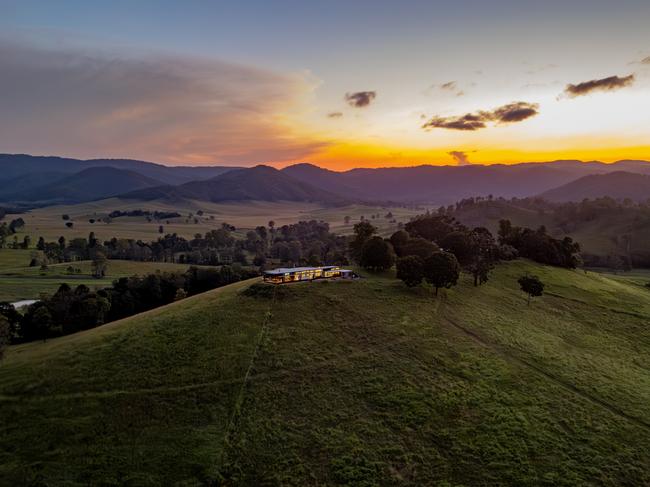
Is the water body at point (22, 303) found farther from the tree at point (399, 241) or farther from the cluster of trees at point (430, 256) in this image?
the tree at point (399, 241)

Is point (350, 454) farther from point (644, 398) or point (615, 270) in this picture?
point (615, 270)

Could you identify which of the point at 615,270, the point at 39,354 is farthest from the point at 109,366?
the point at 615,270

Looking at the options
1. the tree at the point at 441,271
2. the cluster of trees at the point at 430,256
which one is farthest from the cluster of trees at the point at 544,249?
the tree at the point at 441,271

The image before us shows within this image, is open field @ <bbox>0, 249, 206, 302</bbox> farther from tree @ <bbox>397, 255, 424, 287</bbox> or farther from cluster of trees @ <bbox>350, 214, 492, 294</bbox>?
tree @ <bbox>397, 255, 424, 287</bbox>

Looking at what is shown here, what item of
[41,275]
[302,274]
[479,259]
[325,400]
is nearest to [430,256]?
[479,259]

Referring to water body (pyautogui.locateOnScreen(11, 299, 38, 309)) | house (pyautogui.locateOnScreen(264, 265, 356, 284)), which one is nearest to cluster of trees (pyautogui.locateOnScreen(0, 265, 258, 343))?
water body (pyautogui.locateOnScreen(11, 299, 38, 309))

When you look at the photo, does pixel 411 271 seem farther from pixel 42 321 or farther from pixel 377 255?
pixel 42 321
